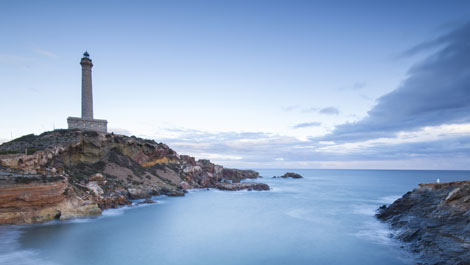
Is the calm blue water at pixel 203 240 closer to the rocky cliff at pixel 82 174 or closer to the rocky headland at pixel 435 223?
the rocky headland at pixel 435 223

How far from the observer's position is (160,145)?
40.5m

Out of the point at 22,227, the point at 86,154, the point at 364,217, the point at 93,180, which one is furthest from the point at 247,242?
the point at 86,154

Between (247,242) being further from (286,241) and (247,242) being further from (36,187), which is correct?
(36,187)

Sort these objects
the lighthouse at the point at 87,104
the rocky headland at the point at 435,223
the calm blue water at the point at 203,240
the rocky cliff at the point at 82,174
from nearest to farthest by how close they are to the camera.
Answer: the rocky headland at the point at 435,223
the calm blue water at the point at 203,240
the rocky cliff at the point at 82,174
the lighthouse at the point at 87,104

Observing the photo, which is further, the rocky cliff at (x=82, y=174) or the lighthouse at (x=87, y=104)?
the lighthouse at (x=87, y=104)

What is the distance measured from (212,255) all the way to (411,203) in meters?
14.2

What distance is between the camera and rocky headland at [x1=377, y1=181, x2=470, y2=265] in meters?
9.40

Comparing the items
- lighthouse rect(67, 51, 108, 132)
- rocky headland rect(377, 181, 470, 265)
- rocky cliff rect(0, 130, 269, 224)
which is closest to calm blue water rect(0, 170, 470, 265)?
rocky headland rect(377, 181, 470, 265)

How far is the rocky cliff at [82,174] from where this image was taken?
14.6m

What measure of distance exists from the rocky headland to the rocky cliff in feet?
64.1

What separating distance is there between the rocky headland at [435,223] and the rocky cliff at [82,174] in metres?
19.5

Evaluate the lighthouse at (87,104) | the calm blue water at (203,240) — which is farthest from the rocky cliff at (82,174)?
the lighthouse at (87,104)

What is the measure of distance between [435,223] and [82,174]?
1082 inches

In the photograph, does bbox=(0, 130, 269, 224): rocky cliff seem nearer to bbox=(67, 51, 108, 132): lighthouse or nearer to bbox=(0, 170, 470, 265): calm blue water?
bbox=(0, 170, 470, 265): calm blue water
